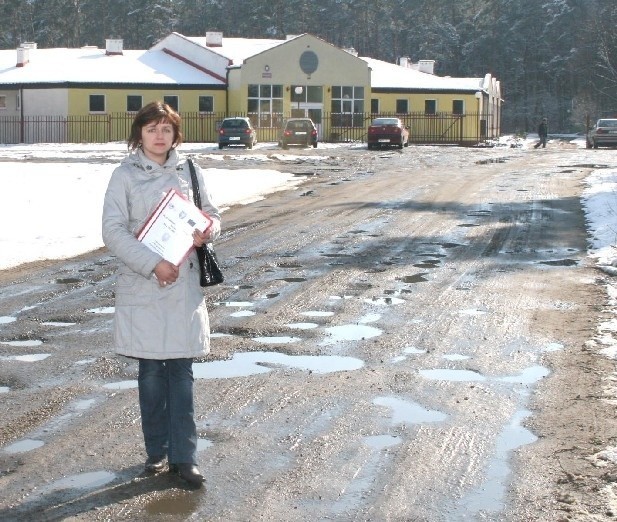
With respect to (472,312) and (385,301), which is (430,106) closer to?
(385,301)

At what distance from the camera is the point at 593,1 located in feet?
343

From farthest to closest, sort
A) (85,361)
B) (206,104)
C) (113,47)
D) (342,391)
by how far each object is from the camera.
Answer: (113,47) → (206,104) → (85,361) → (342,391)

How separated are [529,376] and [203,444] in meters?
2.73

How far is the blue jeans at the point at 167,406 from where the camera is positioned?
5.71 meters

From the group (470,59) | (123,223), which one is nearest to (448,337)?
(123,223)

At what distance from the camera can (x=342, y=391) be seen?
24.6 ft

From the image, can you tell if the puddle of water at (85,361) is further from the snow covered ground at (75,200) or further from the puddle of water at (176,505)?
the snow covered ground at (75,200)

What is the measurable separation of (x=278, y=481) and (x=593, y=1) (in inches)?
4144

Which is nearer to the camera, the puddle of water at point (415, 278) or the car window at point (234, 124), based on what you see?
the puddle of water at point (415, 278)

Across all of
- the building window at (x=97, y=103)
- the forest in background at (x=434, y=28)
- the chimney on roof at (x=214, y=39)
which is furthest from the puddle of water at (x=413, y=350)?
the forest in background at (x=434, y=28)

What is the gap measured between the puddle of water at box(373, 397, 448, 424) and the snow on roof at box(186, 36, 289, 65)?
178 feet

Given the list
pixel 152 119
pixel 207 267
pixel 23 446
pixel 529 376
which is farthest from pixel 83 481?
pixel 529 376

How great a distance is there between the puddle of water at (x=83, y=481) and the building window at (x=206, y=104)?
55.9m

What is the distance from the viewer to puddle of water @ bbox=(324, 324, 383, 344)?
9.28m
